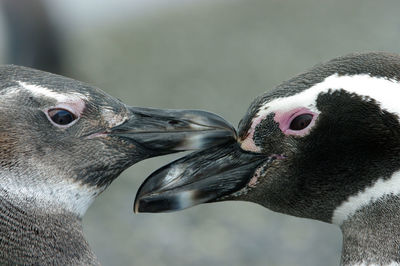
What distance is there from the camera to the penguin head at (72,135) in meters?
2.44

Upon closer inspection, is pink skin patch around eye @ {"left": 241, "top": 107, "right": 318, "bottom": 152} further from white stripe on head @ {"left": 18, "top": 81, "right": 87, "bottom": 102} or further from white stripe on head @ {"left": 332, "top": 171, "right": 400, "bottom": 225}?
white stripe on head @ {"left": 18, "top": 81, "right": 87, "bottom": 102}

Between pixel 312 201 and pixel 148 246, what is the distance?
11.9 ft

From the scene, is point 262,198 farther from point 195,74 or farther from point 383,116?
point 195,74

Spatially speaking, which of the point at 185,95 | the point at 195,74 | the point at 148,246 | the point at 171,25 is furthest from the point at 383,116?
the point at 171,25

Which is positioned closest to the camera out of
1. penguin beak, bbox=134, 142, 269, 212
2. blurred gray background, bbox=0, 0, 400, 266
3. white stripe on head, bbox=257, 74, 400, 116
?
white stripe on head, bbox=257, 74, 400, 116

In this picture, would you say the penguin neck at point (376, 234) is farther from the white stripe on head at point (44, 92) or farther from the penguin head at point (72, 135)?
the white stripe on head at point (44, 92)

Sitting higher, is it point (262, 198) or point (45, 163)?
point (45, 163)

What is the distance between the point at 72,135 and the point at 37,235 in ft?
1.32

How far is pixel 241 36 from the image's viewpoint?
10078mm

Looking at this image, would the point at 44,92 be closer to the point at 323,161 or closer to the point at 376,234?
the point at 323,161

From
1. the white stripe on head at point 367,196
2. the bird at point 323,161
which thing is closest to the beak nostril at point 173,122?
the bird at point 323,161

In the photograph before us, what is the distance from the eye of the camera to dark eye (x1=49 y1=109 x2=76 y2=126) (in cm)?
253

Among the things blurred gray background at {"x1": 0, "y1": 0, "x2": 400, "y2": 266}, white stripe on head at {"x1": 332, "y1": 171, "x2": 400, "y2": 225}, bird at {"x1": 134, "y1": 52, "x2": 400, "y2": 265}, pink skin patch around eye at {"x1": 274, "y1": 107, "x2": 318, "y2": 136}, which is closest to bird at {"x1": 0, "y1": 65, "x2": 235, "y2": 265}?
bird at {"x1": 134, "y1": 52, "x2": 400, "y2": 265}

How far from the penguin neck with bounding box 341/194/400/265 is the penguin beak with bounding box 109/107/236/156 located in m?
0.58
